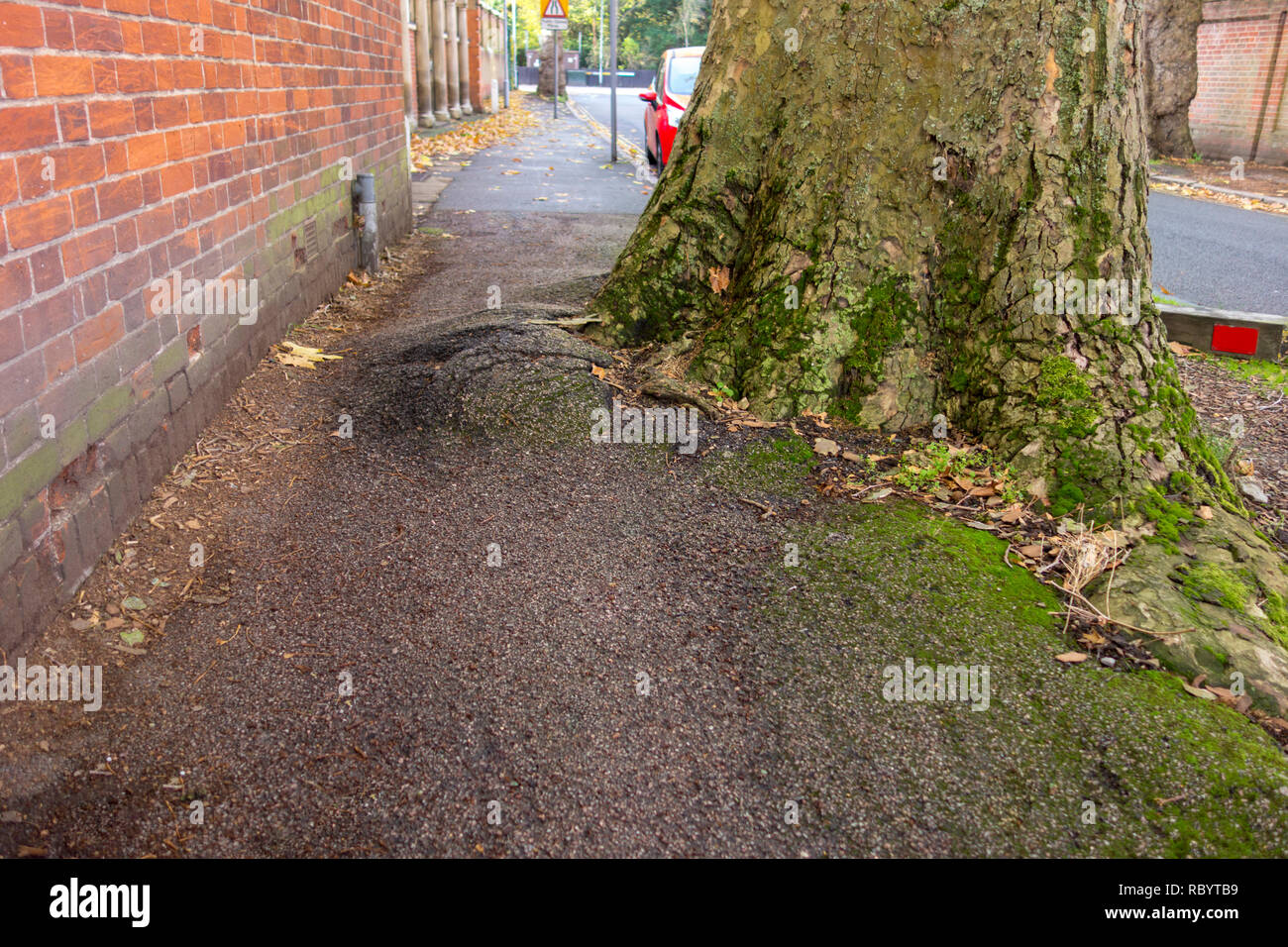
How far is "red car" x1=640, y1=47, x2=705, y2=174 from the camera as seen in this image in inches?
512

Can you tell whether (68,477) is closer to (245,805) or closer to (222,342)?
(245,805)

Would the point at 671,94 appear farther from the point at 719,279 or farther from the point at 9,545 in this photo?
the point at 9,545

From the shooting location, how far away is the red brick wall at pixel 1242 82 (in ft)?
59.7

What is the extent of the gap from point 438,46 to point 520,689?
76.8 ft

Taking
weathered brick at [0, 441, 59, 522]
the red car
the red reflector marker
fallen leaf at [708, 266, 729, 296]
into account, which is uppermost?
the red car

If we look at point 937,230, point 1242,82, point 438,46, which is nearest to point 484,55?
point 438,46

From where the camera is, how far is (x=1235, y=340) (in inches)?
232

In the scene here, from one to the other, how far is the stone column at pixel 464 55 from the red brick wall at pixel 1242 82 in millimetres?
18938

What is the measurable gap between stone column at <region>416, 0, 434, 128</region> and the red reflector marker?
1881 centimetres

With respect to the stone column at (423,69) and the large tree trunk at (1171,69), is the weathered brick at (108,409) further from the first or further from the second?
the stone column at (423,69)

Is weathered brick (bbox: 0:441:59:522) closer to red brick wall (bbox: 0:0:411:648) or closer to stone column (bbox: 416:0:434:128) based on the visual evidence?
red brick wall (bbox: 0:0:411:648)

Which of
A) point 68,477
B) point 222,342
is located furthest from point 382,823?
point 222,342

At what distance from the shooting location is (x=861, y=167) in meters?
4.14

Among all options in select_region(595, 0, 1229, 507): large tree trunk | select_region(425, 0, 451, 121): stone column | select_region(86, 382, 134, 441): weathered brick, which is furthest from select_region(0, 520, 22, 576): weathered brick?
select_region(425, 0, 451, 121): stone column
